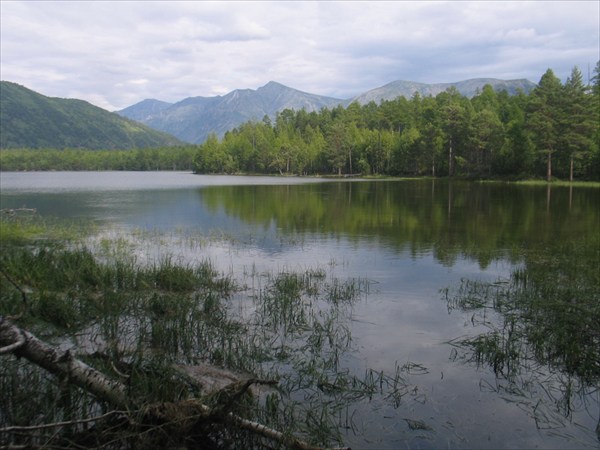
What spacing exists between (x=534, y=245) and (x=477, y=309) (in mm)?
11255

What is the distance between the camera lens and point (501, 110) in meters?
99.2

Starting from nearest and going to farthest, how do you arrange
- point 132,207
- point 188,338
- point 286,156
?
point 188,338
point 132,207
point 286,156

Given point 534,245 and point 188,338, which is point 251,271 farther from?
point 534,245

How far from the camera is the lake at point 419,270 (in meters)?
7.11

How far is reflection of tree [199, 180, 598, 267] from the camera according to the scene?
22891mm

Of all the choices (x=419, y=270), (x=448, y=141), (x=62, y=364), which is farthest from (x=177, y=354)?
(x=448, y=141)

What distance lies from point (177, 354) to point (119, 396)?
379cm

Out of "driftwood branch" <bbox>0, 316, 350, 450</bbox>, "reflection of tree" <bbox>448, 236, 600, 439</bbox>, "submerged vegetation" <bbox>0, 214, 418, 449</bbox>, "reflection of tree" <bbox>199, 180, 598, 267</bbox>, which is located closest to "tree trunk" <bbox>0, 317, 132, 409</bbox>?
"driftwood branch" <bbox>0, 316, 350, 450</bbox>

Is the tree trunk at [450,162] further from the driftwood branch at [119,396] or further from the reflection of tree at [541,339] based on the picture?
the driftwood branch at [119,396]

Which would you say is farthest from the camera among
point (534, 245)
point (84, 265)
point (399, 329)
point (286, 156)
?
point (286, 156)

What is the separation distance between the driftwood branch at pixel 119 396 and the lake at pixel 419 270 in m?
1.74

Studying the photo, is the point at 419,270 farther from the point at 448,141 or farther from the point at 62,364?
the point at 448,141

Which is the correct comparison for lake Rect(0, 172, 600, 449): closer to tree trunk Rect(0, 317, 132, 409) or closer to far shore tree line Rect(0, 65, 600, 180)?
tree trunk Rect(0, 317, 132, 409)

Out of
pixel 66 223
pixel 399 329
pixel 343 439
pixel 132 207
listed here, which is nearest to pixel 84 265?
pixel 399 329
